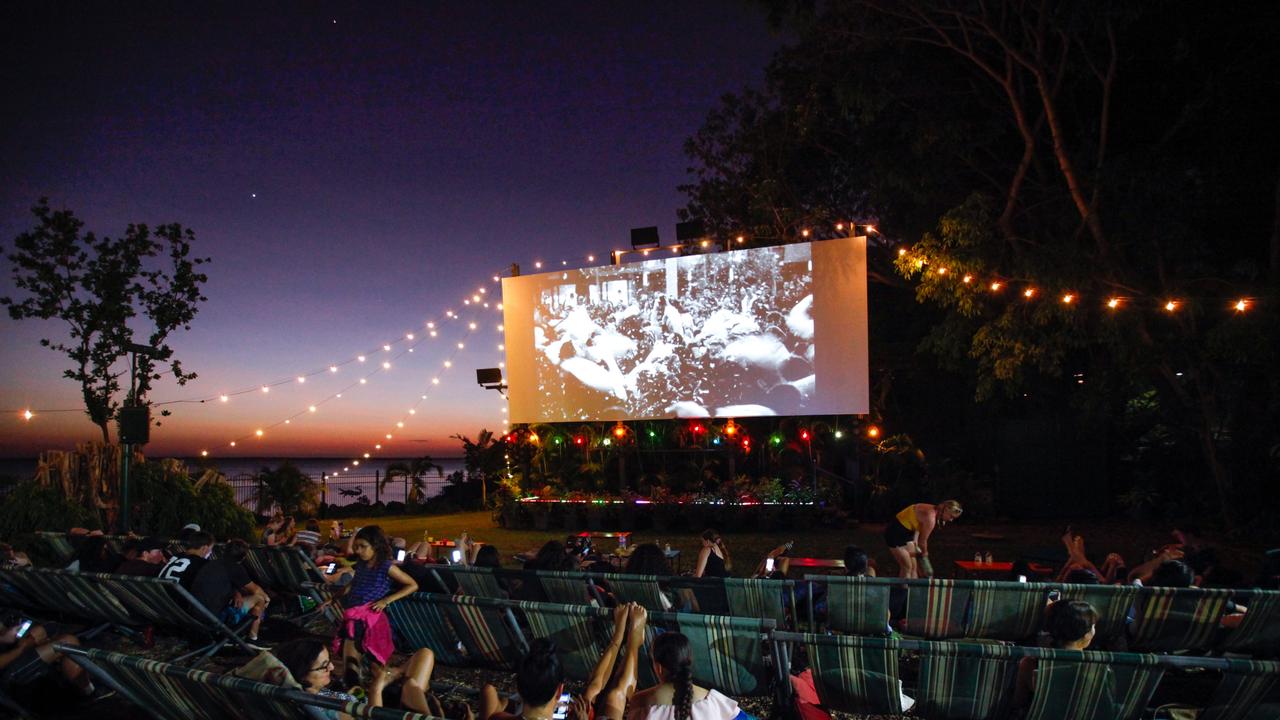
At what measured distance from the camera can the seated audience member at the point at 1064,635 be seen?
2895mm

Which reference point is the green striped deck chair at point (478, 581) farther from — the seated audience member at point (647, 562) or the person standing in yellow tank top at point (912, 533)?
the person standing in yellow tank top at point (912, 533)

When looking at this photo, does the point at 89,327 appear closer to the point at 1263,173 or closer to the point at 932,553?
the point at 932,553

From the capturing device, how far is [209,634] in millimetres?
4801

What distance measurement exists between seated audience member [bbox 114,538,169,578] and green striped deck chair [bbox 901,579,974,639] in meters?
4.89

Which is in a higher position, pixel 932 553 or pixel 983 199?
pixel 983 199

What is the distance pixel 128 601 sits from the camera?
15.5ft

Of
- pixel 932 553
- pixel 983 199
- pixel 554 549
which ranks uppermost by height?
pixel 983 199

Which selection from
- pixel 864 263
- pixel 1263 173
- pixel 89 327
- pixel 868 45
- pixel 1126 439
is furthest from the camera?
pixel 1126 439

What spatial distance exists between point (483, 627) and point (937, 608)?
2527mm

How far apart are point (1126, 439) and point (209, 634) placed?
15056mm

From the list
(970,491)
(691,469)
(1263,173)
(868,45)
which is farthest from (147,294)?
(1263,173)

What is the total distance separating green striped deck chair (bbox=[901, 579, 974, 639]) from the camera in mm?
4105

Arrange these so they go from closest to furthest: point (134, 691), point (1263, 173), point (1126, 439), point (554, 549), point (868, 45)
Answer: point (134, 691) < point (554, 549) < point (1263, 173) < point (868, 45) < point (1126, 439)

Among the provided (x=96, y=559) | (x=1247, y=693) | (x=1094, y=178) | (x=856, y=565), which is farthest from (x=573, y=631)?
(x=1094, y=178)
